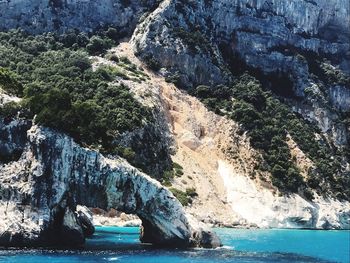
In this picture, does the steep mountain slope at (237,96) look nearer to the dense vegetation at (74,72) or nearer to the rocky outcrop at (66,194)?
the dense vegetation at (74,72)

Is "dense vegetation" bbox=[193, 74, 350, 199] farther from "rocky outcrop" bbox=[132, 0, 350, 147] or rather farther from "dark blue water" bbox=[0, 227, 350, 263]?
"dark blue water" bbox=[0, 227, 350, 263]

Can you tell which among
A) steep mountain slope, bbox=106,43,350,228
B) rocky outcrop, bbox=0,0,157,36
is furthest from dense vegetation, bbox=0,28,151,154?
steep mountain slope, bbox=106,43,350,228

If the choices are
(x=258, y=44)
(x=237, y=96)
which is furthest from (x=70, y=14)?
(x=258, y=44)

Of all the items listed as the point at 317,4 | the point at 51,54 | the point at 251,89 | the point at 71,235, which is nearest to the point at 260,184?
the point at 251,89

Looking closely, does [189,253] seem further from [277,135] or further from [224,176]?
[277,135]

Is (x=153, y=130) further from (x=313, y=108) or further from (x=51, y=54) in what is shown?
(x=313, y=108)

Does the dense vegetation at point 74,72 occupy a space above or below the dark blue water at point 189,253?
above

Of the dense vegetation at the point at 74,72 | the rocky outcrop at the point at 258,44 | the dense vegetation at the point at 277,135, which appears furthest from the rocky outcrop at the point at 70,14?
the dense vegetation at the point at 277,135
